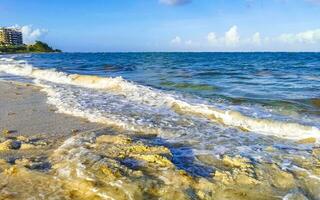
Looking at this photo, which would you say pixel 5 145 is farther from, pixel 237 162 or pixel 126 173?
pixel 237 162

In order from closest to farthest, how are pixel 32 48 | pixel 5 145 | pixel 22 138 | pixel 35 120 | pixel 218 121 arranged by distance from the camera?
1. pixel 5 145
2. pixel 22 138
3. pixel 35 120
4. pixel 218 121
5. pixel 32 48

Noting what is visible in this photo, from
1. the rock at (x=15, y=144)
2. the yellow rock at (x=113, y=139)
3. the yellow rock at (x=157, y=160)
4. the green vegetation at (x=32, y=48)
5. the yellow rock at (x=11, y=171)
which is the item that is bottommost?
the green vegetation at (x=32, y=48)

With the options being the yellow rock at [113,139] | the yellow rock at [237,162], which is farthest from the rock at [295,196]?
the yellow rock at [113,139]

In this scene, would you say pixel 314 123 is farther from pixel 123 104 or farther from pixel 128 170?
pixel 128 170

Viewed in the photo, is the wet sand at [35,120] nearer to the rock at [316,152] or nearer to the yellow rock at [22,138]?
the yellow rock at [22,138]

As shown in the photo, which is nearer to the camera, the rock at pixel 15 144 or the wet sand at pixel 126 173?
the wet sand at pixel 126 173

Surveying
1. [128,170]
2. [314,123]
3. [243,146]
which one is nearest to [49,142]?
[128,170]

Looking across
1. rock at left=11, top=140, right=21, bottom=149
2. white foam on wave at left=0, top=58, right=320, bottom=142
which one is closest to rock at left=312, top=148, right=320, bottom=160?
white foam on wave at left=0, top=58, right=320, bottom=142

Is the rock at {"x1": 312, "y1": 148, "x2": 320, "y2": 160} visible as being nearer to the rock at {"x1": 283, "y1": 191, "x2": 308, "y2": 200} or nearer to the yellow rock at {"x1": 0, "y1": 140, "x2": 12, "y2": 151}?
the rock at {"x1": 283, "y1": 191, "x2": 308, "y2": 200}

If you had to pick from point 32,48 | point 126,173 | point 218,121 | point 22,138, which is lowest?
point 32,48

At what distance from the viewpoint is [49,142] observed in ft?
21.5

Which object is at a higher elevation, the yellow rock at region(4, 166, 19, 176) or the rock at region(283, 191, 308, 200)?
the yellow rock at region(4, 166, 19, 176)

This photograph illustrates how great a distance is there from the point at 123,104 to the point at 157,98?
4.90 feet

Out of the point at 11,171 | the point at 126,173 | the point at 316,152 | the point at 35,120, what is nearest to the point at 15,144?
the point at 11,171
